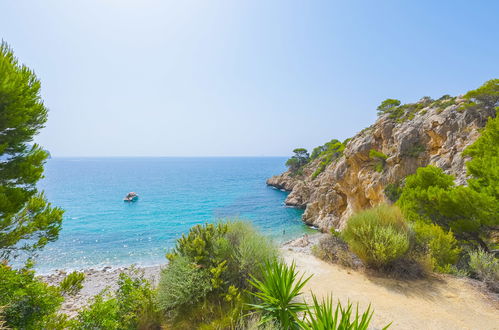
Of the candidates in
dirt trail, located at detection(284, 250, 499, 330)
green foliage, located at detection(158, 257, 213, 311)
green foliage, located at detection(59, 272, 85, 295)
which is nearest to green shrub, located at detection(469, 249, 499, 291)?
dirt trail, located at detection(284, 250, 499, 330)

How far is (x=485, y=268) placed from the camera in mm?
5371

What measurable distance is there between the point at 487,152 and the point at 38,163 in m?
14.2

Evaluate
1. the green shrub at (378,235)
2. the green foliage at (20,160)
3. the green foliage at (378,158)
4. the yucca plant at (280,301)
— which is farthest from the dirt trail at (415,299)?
the green foliage at (378,158)

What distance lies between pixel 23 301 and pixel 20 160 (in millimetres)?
2956

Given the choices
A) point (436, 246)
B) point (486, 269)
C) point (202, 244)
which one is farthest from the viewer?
point (436, 246)

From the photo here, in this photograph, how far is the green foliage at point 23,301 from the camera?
3.12 meters

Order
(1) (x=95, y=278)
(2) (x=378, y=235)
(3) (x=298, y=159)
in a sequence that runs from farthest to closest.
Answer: (3) (x=298, y=159) → (1) (x=95, y=278) → (2) (x=378, y=235)

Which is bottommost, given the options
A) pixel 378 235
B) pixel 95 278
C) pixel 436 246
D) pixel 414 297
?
pixel 95 278

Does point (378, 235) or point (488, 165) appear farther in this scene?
point (488, 165)

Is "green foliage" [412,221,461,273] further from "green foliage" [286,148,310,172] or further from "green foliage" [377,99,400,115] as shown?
"green foliage" [286,148,310,172]

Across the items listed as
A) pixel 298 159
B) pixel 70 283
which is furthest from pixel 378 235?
pixel 298 159

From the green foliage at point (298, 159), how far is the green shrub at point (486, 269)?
171ft

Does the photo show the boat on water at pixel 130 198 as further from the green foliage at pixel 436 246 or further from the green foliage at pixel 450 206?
the green foliage at pixel 436 246

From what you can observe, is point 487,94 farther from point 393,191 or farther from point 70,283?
point 70,283
